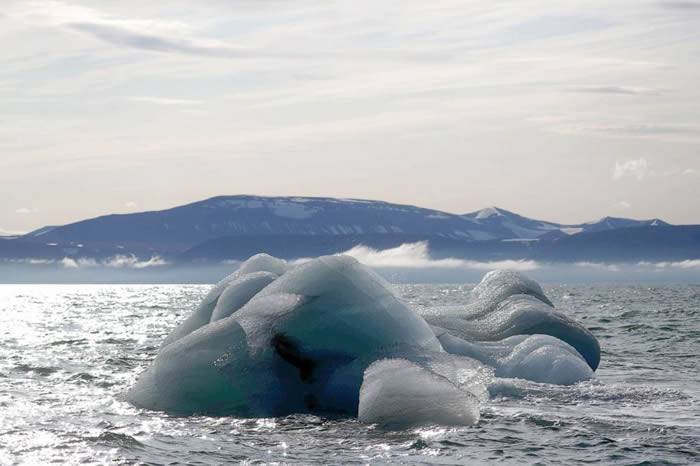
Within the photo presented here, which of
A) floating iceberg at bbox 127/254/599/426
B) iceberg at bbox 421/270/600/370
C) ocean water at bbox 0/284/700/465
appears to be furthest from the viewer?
iceberg at bbox 421/270/600/370

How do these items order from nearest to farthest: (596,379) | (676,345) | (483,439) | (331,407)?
(483,439), (331,407), (596,379), (676,345)

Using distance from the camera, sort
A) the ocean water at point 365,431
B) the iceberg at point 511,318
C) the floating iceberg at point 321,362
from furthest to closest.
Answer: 1. the iceberg at point 511,318
2. the floating iceberg at point 321,362
3. the ocean water at point 365,431

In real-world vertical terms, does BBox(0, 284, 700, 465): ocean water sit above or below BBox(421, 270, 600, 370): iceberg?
below

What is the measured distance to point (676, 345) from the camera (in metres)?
28.5

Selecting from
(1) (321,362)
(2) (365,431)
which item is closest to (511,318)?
(1) (321,362)

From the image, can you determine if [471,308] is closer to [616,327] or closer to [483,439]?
[483,439]

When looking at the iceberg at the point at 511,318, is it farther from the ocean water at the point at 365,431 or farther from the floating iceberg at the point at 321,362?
the floating iceberg at the point at 321,362

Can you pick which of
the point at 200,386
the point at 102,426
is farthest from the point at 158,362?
the point at 102,426

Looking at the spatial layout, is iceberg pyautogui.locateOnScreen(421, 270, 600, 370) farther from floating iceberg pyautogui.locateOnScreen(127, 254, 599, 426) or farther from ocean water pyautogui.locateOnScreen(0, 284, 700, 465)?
floating iceberg pyautogui.locateOnScreen(127, 254, 599, 426)

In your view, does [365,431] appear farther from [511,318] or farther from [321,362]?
[511,318]

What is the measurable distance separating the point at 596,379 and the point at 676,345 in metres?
11.1

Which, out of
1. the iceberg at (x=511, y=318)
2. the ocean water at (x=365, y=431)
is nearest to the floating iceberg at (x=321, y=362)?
the ocean water at (x=365, y=431)

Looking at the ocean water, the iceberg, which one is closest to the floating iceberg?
the ocean water

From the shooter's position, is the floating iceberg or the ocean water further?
the floating iceberg
